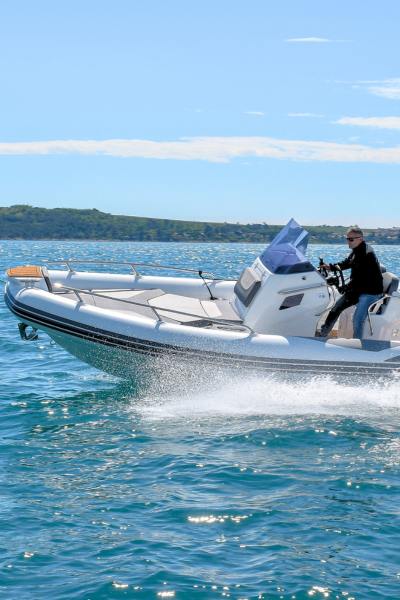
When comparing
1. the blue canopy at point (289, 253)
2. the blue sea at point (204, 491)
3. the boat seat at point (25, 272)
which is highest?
the blue canopy at point (289, 253)

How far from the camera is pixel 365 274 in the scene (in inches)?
374

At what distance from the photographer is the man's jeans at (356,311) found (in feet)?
31.4

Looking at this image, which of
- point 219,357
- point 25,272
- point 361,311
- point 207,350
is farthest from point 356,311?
point 25,272

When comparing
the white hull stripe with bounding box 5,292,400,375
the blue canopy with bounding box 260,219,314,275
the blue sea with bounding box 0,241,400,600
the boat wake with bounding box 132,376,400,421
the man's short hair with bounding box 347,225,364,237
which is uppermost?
the man's short hair with bounding box 347,225,364,237

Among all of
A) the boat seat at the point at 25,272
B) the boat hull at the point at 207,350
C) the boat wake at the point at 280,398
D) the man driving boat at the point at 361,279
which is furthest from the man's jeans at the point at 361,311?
the boat seat at the point at 25,272

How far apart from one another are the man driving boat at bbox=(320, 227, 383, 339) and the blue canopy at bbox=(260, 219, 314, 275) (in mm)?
515

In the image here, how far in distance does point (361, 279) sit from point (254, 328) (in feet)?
4.45

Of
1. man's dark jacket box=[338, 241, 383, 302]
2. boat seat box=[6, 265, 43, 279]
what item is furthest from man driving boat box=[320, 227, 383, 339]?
boat seat box=[6, 265, 43, 279]

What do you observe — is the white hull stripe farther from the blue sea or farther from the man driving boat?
the man driving boat

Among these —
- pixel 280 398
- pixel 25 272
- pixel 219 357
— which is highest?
pixel 25 272

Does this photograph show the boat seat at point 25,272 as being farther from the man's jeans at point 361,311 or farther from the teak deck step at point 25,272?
the man's jeans at point 361,311

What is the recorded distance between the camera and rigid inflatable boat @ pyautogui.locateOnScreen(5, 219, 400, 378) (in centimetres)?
955

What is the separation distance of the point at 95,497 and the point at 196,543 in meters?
1.19

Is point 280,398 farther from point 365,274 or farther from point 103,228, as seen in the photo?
point 103,228
